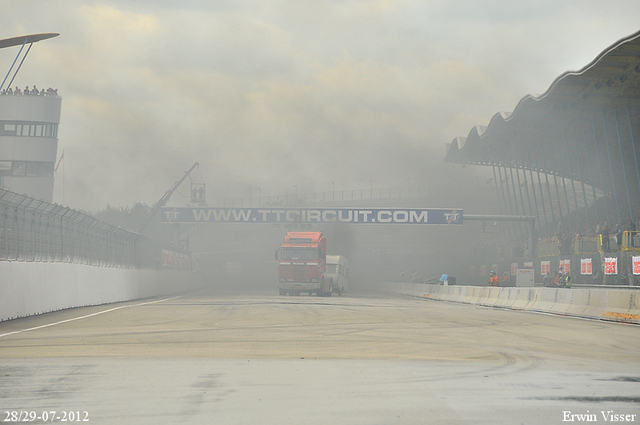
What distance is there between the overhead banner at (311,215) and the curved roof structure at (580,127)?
24.2 feet

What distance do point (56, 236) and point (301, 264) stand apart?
2176 centimetres

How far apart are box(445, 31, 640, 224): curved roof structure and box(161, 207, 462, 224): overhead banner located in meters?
7.39

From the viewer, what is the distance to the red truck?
43562mm

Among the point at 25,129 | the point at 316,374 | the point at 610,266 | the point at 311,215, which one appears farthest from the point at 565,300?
the point at 25,129

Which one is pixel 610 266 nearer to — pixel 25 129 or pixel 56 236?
pixel 56 236

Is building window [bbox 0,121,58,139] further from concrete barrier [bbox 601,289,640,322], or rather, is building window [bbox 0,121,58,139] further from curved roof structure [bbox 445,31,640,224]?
concrete barrier [bbox 601,289,640,322]

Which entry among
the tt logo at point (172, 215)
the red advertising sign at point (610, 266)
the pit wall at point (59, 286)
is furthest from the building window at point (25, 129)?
the red advertising sign at point (610, 266)

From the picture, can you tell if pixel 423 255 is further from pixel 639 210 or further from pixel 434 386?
pixel 434 386

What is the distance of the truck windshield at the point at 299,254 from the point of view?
144 ft

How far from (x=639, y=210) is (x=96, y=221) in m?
31.3

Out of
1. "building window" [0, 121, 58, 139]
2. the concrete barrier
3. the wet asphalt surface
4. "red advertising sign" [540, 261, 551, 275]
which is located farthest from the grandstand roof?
"building window" [0, 121, 58, 139]

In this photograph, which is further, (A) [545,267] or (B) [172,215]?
(B) [172,215]

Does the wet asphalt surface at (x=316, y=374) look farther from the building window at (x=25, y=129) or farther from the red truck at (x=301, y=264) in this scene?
the building window at (x=25, y=129)

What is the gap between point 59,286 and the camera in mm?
22516
